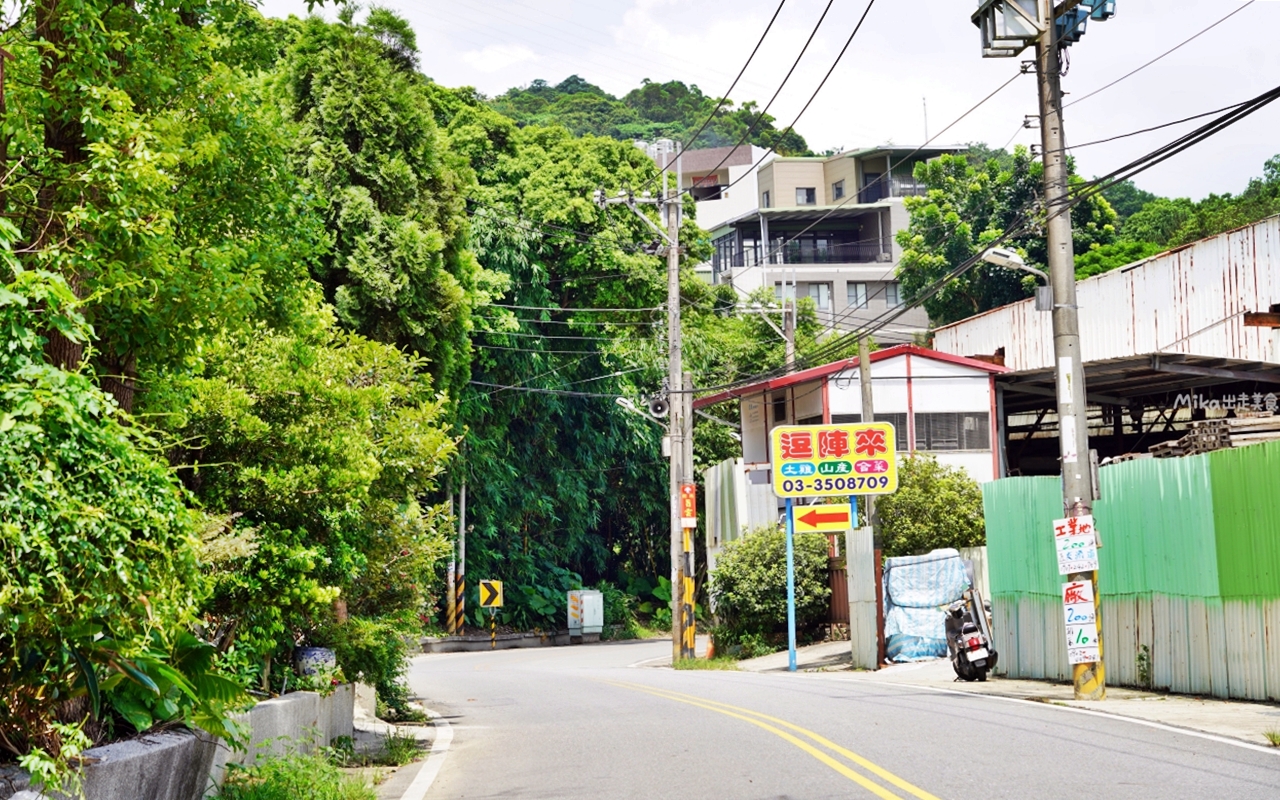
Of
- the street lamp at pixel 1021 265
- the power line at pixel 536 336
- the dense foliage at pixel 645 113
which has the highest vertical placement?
the dense foliage at pixel 645 113

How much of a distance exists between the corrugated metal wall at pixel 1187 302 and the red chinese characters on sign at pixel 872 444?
18.4 feet

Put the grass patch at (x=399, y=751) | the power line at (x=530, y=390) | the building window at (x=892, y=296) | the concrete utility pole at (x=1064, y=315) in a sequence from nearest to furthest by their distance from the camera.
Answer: the grass patch at (x=399, y=751)
the concrete utility pole at (x=1064, y=315)
the power line at (x=530, y=390)
the building window at (x=892, y=296)

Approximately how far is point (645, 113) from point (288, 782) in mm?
126176

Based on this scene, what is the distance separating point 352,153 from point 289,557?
12.2 m

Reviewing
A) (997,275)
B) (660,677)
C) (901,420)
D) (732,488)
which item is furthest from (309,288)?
(997,275)

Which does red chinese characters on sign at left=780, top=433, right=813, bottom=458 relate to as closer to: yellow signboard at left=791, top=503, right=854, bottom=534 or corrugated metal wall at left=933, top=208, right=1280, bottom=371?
yellow signboard at left=791, top=503, right=854, bottom=534

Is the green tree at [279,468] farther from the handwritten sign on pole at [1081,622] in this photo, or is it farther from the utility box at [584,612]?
the utility box at [584,612]

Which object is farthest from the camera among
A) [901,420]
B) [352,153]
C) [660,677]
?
[901,420]

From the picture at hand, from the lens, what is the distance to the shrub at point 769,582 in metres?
33.3

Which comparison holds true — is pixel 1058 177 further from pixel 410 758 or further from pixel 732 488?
pixel 732 488

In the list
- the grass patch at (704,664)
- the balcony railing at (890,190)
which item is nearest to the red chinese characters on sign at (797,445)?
the grass patch at (704,664)

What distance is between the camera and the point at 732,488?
141 feet

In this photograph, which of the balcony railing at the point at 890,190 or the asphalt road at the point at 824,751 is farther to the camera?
the balcony railing at the point at 890,190

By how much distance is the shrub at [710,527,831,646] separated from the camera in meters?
33.3
